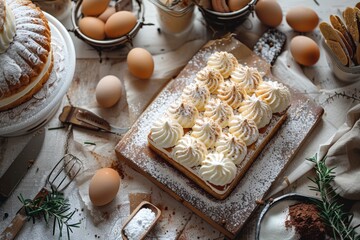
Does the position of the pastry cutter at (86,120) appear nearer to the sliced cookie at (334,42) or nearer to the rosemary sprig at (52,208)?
the rosemary sprig at (52,208)

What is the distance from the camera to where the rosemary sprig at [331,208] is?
1693 mm

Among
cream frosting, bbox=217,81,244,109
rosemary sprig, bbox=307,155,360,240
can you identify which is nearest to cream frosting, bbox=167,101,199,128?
cream frosting, bbox=217,81,244,109

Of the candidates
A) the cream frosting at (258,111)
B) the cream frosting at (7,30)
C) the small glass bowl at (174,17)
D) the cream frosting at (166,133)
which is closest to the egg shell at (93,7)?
the small glass bowl at (174,17)

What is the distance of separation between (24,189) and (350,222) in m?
1.20

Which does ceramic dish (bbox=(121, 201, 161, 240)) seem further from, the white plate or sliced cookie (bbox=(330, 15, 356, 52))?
sliced cookie (bbox=(330, 15, 356, 52))

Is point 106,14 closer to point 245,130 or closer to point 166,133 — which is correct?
point 166,133

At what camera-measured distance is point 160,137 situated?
6.13ft

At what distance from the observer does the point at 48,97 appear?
5.90 feet

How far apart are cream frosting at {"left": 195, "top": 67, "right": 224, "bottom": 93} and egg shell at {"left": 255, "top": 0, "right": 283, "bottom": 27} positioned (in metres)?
0.36

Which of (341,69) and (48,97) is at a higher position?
(341,69)

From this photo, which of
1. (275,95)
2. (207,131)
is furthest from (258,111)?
(207,131)

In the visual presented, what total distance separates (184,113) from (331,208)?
0.60 metres

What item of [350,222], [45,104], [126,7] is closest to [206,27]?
[126,7]

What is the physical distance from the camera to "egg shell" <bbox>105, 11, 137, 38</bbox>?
208 centimetres
